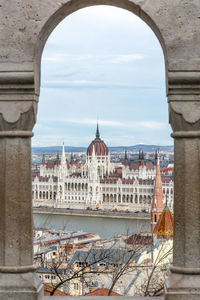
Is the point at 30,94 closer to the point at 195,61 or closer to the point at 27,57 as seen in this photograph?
the point at 27,57

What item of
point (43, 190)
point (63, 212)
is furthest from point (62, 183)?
point (63, 212)

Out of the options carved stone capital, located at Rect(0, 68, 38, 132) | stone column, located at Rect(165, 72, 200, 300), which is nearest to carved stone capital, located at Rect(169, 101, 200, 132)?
stone column, located at Rect(165, 72, 200, 300)

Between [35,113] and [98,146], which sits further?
[98,146]

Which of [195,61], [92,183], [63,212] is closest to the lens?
[195,61]

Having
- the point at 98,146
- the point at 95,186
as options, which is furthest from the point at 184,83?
the point at 98,146

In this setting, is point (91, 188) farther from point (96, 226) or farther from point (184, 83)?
point (184, 83)

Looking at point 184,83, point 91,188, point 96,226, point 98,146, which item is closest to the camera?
point 184,83

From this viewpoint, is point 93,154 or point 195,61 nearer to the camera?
point 195,61

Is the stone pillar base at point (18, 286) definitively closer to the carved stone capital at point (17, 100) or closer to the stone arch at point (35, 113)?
the stone arch at point (35, 113)
